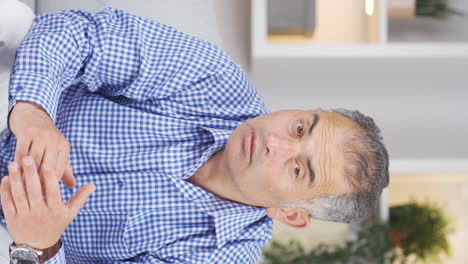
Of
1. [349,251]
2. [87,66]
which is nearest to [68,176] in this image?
[87,66]

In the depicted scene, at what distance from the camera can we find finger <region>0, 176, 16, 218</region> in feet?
3.16

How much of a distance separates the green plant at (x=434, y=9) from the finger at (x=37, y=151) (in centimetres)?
164

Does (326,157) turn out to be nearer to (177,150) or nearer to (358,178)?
(358,178)

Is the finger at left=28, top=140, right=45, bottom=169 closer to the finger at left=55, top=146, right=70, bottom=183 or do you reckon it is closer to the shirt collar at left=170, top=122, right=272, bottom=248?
the finger at left=55, top=146, right=70, bottom=183

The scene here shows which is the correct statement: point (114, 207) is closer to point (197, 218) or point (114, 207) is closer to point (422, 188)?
point (197, 218)

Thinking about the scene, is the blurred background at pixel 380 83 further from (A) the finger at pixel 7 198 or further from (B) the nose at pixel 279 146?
(A) the finger at pixel 7 198

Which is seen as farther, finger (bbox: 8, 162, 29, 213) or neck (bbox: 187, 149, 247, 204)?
neck (bbox: 187, 149, 247, 204)

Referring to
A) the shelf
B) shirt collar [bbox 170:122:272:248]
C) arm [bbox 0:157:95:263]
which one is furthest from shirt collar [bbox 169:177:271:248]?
the shelf

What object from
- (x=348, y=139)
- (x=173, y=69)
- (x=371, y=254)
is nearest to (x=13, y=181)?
(x=173, y=69)

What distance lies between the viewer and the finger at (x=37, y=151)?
0.94 metres

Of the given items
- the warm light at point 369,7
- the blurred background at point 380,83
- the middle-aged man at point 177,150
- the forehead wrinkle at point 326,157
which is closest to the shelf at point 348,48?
the blurred background at point 380,83

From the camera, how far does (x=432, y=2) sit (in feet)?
7.06

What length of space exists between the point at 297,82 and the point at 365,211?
1.05 m

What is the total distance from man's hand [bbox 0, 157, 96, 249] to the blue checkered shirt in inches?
10.4
